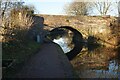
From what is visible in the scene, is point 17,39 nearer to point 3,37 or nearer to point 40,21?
point 3,37

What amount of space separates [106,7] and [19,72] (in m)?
30.6

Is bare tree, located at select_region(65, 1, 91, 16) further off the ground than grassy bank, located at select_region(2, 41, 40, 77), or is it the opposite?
bare tree, located at select_region(65, 1, 91, 16)

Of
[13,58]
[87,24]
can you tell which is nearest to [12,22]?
[13,58]

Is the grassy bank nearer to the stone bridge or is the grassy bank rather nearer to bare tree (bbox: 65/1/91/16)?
the stone bridge

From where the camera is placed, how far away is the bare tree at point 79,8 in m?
35.7

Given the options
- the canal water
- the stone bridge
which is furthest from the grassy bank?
the stone bridge

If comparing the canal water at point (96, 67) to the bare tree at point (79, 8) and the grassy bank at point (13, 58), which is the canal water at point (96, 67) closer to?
the grassy bank at point (13, 58)

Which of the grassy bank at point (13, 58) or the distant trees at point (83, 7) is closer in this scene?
the grassy bank at point (13, 58)

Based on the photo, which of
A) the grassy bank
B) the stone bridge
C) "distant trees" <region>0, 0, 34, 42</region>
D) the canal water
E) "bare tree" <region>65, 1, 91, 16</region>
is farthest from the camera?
"bare tree" <region>65, 1, 91, 16</region>

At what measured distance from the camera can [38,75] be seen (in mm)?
8297

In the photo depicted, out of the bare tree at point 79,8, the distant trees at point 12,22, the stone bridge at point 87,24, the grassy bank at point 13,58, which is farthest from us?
the bare tree at point 79,8

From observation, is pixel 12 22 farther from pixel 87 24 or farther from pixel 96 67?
pixel 87 24

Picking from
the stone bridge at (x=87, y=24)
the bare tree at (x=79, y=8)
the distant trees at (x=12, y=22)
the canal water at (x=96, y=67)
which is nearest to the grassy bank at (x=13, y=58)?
the distant trees at (x=12, y=22)

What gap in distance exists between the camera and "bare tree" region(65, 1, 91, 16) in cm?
3569
